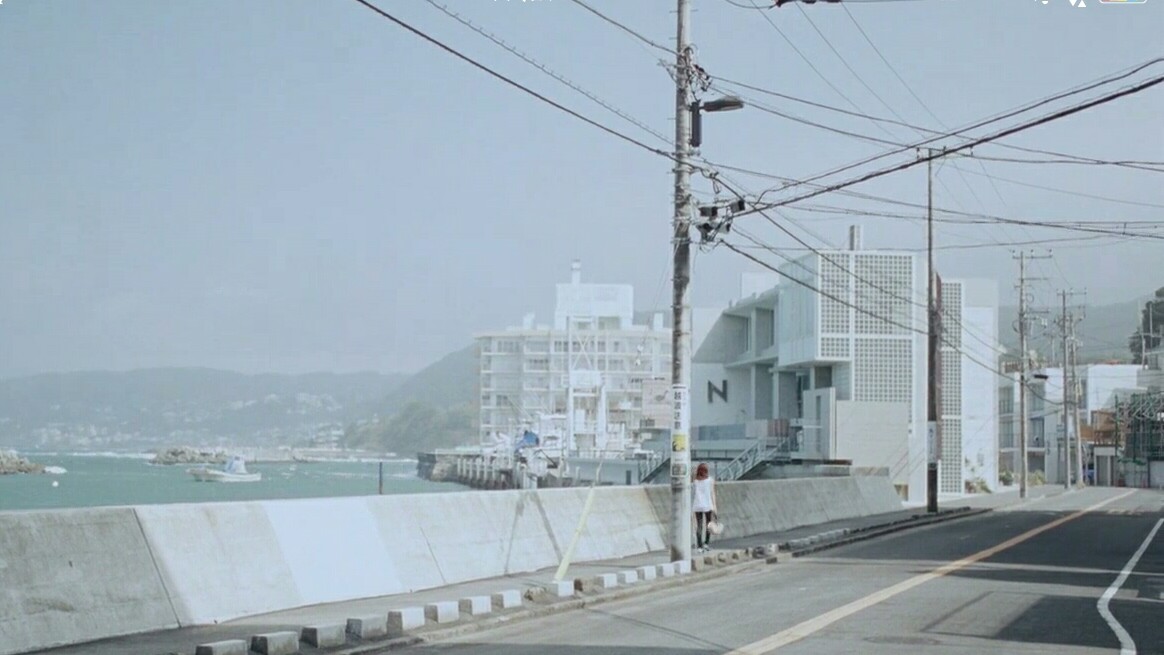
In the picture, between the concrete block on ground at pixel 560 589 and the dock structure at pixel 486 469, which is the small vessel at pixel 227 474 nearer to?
the dock structure at pixel 486 469

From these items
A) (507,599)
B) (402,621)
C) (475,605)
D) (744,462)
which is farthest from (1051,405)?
Answer: (402,621)

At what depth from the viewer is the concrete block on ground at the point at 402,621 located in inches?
564

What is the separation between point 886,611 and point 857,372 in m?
53.3

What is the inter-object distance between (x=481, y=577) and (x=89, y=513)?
7.14m

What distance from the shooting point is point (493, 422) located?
14938cm

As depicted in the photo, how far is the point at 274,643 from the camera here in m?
12.4

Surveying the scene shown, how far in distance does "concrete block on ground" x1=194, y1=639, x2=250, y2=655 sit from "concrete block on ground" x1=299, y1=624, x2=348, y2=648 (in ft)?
3.23

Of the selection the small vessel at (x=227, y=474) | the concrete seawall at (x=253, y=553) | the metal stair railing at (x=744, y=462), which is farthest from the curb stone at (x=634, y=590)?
the small vessel at (x=227, y=474)

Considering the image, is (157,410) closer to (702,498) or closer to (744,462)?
(744,462)

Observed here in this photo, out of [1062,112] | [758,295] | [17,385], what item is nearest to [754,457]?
[758,295]

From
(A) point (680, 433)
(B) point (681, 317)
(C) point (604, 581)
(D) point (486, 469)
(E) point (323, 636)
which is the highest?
(B) point (681, 317)

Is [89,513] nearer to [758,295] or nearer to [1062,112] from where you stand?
[1062,112]

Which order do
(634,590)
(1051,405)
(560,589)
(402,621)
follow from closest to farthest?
(402,621) < (560,589) < (634,590) < (1051,405)

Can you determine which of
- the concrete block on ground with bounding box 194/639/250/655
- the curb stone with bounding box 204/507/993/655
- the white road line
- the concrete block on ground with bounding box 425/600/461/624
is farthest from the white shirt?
the concrete block on ground with bounding box 194/639/250/655
